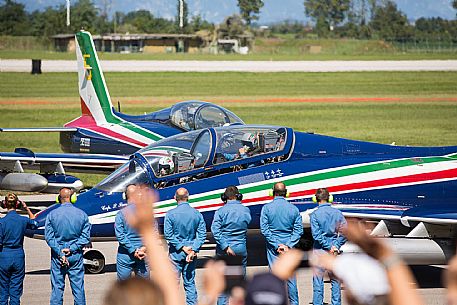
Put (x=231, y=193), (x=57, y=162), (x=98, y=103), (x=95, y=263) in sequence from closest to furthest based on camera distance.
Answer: (x=231, y=193), (x=95, y=263), (x=57, y=162), (x=98, y=103)

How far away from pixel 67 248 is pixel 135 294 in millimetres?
7462

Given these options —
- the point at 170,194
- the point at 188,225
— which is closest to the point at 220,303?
the point at 188,225

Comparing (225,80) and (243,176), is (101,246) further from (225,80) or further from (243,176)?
(225,80)

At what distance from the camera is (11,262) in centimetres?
1095

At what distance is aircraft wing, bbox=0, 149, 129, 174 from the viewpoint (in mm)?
19906

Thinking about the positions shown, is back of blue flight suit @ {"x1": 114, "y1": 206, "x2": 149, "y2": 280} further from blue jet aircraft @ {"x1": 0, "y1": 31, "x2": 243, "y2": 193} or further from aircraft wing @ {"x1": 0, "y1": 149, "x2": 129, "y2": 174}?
aircraft wing @ {"x1": 0, "y1": 149, "x2": 129, "y2": 174}

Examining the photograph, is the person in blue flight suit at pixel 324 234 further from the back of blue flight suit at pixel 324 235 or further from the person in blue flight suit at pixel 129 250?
the person in blue flight suit at pixel 129 250

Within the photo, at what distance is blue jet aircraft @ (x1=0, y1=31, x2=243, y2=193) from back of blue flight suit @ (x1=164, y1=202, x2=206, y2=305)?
25.4ft

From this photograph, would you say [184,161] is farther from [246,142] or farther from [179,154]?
[246,142]

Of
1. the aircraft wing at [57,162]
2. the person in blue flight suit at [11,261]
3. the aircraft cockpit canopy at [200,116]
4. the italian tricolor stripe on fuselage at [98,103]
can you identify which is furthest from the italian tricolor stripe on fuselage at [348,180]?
the italian tricolor stripe on fuselage at [98,103]

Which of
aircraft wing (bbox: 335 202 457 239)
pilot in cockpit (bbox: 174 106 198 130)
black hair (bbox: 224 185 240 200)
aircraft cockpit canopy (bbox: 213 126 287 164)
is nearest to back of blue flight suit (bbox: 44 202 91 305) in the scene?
black hair (bbox: 224 185 240 200)

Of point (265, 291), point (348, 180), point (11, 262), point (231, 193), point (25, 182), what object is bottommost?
point (25, 182)

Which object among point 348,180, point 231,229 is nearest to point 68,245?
point 231,229

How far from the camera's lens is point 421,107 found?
44250mm
